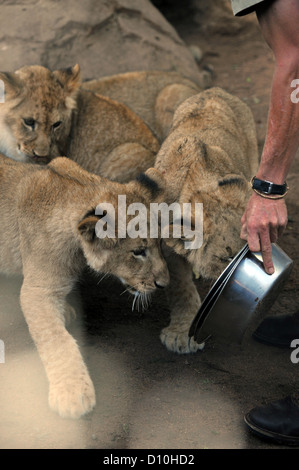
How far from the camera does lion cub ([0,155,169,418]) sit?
132 inches

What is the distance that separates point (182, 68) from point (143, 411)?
4.96 meters

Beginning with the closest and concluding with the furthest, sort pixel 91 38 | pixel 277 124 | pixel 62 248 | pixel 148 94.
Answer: pixel 277 124, pixel 62 248, pixel 148 94, pixel 91 38

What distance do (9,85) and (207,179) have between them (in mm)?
1913

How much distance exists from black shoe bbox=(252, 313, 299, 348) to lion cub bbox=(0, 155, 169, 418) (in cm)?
86

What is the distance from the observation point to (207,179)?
12.0ft

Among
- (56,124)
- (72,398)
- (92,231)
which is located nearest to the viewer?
(72,398)

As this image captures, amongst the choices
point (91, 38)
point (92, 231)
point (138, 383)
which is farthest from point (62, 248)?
point (91, 38)

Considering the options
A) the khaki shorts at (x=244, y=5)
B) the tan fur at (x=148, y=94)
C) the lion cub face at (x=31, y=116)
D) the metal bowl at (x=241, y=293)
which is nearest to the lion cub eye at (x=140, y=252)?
the metal bowl at (x=241, y=293)

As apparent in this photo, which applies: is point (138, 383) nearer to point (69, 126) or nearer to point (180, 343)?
point (180, 343)

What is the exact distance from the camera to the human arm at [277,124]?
2.71 m

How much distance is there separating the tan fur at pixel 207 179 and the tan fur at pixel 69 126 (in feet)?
1.61

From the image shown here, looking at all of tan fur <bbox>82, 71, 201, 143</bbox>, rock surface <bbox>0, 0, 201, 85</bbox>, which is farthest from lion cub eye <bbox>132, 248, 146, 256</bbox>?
rock surface <bbox>0, 0, 201, 85</bbox>

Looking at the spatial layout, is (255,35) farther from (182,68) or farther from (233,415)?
(233,415)

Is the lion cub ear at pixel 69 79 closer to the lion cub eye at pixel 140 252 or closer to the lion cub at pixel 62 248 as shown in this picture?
the lion cub at pixel 62 248
